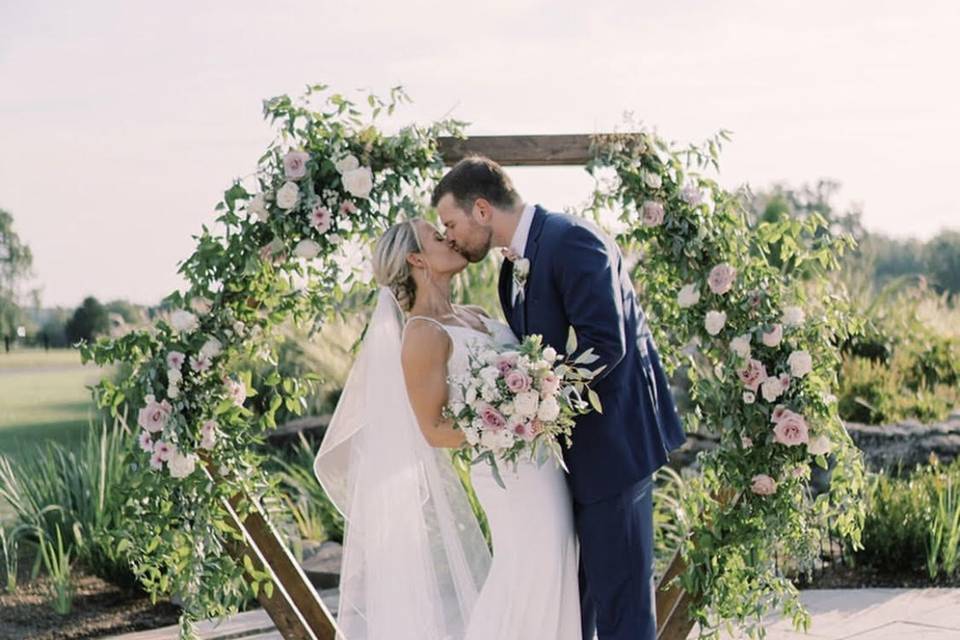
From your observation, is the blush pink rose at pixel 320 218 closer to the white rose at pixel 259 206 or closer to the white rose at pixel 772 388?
the white rose at pixel 259 206

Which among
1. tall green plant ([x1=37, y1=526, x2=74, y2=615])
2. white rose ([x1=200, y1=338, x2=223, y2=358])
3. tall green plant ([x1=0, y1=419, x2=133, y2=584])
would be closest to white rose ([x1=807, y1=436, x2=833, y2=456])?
white rose ([x1=200, y1=338, x2=223, y2=358])

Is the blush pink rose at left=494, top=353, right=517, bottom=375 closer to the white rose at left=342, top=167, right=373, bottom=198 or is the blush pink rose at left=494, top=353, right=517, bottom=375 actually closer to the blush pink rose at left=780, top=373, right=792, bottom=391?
the white rose at left=342, top=167, right=373, bottom=198

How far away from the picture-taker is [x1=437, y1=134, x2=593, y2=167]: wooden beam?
4656 mm

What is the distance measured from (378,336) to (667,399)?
99 cm

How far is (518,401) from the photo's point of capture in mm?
3746

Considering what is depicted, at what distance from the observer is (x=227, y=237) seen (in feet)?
15.2

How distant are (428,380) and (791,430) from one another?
1.43m

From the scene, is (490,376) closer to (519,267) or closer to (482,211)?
(519,267)

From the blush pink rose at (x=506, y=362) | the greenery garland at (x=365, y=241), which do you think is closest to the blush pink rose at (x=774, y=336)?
the greenery garland at (x=365, y=241)

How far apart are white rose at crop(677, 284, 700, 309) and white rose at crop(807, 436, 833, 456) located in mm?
658

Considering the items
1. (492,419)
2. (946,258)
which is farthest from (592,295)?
(946,258)

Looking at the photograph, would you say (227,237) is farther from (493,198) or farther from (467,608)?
(467,608)

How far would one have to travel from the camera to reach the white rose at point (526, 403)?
12.3ft

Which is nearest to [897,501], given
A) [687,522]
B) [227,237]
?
[687,522]
